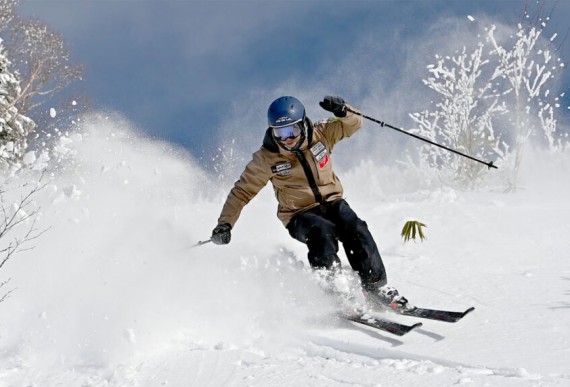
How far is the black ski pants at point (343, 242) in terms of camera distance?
13.4ft

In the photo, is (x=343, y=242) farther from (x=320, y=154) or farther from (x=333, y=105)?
(x=333, y=105)

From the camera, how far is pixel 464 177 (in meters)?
17.4

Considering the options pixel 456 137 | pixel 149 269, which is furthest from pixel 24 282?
pixel 456 137

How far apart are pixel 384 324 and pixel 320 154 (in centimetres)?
163

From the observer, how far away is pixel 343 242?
4.26 meters

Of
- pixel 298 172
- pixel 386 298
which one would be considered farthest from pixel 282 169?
pixel 386 298

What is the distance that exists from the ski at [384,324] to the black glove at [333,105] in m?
1.79

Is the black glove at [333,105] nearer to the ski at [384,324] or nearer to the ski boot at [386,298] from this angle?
the ski boot at [386,298]

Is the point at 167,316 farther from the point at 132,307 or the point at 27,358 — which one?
the point at 27,358

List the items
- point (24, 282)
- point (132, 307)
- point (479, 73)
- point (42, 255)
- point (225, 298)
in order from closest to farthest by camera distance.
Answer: point (132, 307)
point (225, 298)
point (24, 282)
point (42, 255)
point (479, 73)

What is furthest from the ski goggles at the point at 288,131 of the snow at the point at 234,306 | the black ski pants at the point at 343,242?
the snow at the point at 234,306

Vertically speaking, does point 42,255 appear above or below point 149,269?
above

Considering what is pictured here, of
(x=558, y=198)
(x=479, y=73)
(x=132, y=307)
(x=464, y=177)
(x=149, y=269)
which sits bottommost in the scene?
(x=132, y=307)

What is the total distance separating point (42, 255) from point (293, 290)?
2.73 m
